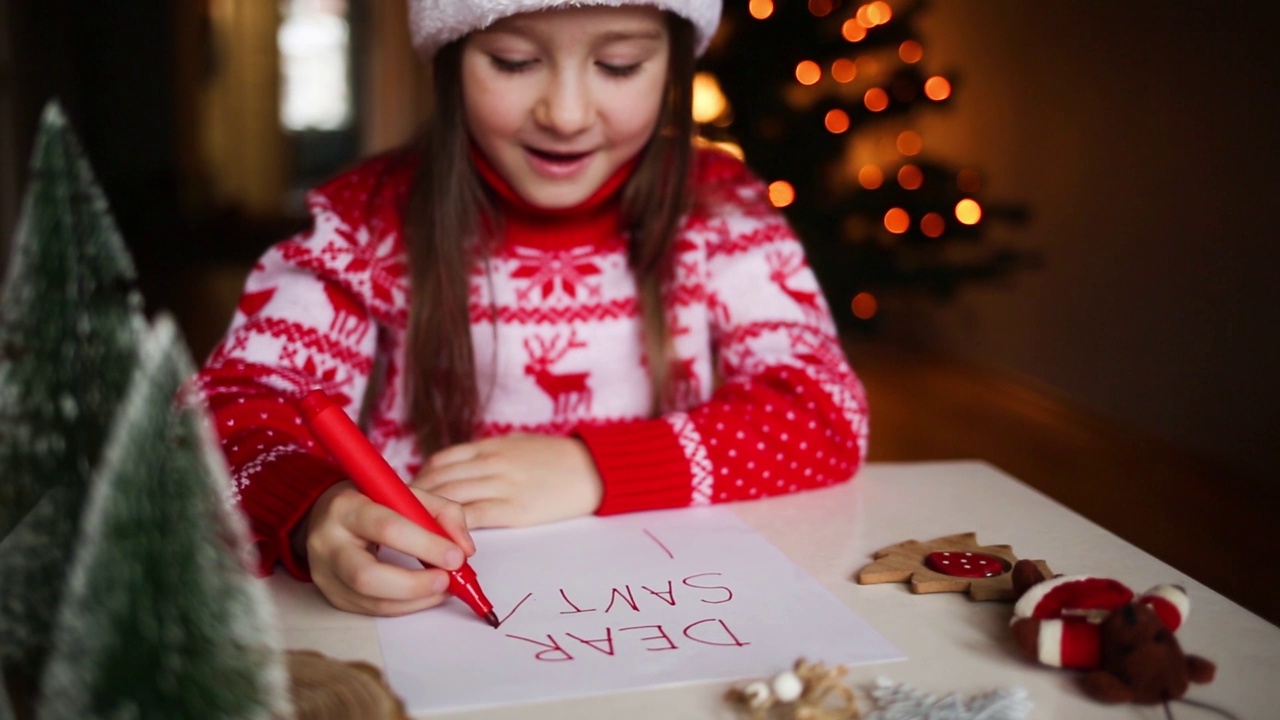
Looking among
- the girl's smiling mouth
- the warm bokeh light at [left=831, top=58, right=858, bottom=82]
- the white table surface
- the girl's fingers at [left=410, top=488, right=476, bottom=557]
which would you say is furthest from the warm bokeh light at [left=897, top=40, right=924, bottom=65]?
the girl's fingers at [left=410, top=488, right=476, bottom=557]

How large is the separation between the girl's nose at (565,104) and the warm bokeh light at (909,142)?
199 centimetres

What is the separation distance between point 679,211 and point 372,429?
1.11 ft

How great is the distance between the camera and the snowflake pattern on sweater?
731mm

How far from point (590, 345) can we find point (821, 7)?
1500 mm

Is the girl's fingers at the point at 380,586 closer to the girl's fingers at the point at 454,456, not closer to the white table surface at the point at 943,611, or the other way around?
the white table surface at the point at 943,611

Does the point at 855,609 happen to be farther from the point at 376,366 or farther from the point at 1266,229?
the point at 1266,229

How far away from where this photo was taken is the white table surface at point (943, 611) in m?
0.42

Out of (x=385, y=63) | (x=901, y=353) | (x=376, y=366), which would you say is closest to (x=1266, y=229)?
(x=901, y=353)

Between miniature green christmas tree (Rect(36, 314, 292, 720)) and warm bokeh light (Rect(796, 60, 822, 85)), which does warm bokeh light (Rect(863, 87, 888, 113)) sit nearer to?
warm bokeh light (Rect(796, 60, 822, 85))

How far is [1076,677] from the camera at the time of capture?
432mm

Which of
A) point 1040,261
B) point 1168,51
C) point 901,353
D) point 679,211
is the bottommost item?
point 901,353

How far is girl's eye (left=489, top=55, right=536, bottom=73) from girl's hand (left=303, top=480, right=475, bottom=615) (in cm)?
37

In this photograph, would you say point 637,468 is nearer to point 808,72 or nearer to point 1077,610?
point 1077,610

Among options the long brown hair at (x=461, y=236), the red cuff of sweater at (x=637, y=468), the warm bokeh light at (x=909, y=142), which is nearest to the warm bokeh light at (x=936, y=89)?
the warm bokeh light at (x=909, y=142)
